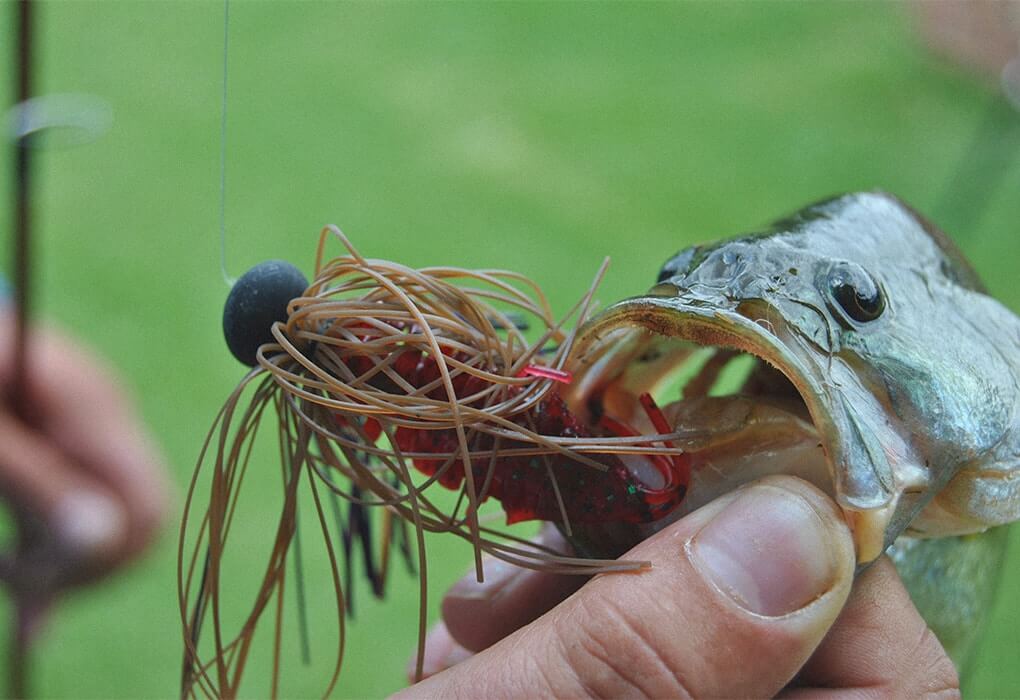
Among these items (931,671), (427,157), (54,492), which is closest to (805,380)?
(931,671)

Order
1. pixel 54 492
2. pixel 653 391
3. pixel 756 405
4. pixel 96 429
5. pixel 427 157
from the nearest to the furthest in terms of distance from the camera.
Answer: pixel 756 405
pixel 653 391
pixel 54 492
pixel 96 429
pixel 427 157

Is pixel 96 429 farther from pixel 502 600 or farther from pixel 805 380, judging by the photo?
pixel 805 380

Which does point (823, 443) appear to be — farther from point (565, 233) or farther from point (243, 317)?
point (565, 233)

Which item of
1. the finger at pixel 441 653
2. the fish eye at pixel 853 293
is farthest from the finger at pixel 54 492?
the fish eye at pixel 853 293

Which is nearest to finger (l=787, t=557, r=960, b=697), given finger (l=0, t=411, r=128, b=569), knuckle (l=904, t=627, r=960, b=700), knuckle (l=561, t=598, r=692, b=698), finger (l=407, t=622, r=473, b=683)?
knuckle (l=904, t=627, r=960, b=700)

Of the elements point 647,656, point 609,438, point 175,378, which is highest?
point 609,438

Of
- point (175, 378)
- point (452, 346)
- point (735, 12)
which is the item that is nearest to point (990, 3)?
point (735, 12)

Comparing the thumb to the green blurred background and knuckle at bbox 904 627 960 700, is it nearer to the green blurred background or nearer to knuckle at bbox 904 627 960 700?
knuckle at bbox 904 627 960 700
